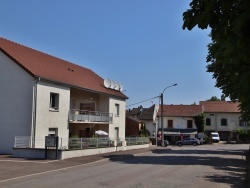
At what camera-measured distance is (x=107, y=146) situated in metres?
32.2

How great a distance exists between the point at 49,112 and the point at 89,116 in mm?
6735

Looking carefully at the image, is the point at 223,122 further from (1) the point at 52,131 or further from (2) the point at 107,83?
(1) the point at 52,131

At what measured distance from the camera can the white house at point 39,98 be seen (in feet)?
90.4

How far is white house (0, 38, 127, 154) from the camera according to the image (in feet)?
90.4

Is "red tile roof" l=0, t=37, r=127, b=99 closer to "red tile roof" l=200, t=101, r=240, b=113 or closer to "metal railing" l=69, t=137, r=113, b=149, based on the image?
"metal railing" l=69, t=137, r=113, b=149

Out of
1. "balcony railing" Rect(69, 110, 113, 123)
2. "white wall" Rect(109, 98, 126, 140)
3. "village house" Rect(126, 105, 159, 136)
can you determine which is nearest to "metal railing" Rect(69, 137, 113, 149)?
"balcony railing" Rect(69, 110, 113, 123)

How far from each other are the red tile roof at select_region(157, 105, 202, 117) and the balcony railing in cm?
3702

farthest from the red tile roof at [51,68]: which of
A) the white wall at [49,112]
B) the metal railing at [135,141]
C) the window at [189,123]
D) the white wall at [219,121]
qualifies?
the white wall at [219,121]

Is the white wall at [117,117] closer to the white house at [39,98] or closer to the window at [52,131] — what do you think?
the white house at [39,98]

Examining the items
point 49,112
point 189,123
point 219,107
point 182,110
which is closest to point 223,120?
point 219,107

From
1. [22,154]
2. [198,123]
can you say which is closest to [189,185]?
[22,154]

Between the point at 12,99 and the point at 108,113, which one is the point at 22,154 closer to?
the point at 12,99

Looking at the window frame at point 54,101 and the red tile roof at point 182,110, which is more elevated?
the red tile roof at point 182,110

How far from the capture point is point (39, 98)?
2794 cm
